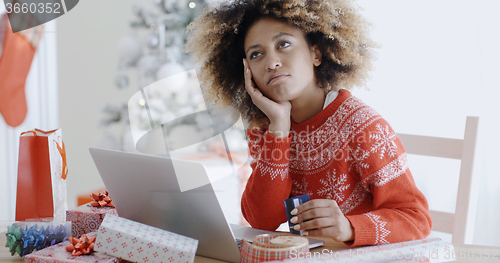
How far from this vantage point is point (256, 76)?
42.0 inches

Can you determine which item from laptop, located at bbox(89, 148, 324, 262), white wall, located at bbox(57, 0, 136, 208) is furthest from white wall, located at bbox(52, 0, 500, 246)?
white wall, located at bbox(57, 0, 136, 208)

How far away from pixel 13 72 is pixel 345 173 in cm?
198

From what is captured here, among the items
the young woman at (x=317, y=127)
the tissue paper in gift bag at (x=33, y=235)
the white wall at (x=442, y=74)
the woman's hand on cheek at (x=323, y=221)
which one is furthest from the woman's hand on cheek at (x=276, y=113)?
the white wall at (x=442, y=74)

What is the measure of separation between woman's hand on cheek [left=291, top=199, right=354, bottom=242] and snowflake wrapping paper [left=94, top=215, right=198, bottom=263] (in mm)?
245

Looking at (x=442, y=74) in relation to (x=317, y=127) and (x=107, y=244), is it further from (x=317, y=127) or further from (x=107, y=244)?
(x=107, y=244)

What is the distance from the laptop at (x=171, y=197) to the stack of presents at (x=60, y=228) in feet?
0.15

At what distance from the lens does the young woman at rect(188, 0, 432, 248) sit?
2.67 ft

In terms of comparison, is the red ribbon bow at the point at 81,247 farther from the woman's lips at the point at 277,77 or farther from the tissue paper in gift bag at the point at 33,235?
the woman's lips at the point at 277,77

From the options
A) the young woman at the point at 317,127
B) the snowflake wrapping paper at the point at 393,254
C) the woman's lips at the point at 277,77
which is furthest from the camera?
the woman's lips at the point at 277,77

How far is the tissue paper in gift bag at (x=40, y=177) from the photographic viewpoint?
0.80 meters

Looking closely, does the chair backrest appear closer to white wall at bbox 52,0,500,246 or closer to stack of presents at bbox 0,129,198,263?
white wall at bbox 52,0,500,246

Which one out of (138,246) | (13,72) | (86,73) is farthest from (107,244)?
(86,73)

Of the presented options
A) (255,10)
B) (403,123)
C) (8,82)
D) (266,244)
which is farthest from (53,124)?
(266,244)

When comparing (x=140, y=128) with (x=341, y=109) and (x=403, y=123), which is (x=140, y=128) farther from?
(x=341, y=109)
